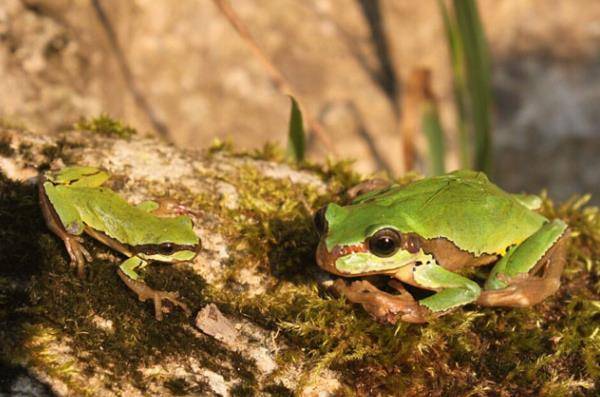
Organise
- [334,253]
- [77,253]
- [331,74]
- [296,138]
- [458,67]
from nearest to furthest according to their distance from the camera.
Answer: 1. [334,253]
2. [77,253]
3. [296,138]
4. [458,67]
5. [331,74]

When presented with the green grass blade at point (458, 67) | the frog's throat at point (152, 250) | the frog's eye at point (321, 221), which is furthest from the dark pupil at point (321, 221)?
the green grass blade at point (458, 67)

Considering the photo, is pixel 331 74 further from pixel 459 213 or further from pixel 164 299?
pixel 164 299

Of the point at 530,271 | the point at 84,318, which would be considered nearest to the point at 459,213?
the point at 530,271

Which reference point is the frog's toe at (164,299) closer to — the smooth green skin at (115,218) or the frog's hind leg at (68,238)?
the smooth green skin at (115,218)

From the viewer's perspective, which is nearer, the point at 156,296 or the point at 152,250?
the point at 156,296

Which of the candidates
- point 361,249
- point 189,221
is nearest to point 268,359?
point 361,249
